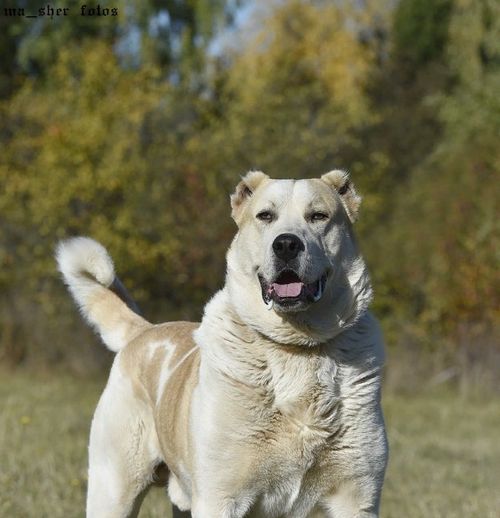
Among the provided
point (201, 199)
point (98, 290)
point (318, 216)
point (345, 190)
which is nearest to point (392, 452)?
point (98, 290)

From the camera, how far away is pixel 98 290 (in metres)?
6.34

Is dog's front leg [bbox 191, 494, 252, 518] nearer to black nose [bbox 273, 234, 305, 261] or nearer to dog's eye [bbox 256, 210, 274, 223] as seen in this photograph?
black nose [bbox 273, 234, 305, 261]

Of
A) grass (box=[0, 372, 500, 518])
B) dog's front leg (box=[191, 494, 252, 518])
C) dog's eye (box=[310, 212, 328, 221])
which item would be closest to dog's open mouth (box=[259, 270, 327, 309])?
dog's eye (box=[310, 212, 328, 221])

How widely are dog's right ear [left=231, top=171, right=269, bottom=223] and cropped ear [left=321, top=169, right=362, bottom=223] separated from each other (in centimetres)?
28

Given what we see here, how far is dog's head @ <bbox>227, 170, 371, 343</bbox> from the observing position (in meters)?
4.73

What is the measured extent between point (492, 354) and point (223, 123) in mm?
8425

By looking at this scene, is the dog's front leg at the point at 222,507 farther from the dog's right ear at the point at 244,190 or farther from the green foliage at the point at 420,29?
the green foliage at the point at 420,29

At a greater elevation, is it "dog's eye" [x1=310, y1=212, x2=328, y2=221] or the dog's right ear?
the dog's right ear

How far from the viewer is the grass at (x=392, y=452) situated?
300 inches

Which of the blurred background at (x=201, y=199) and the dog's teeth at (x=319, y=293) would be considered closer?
the dog's teeth at (x=319, y=293)

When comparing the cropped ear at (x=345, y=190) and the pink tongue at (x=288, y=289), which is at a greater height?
the cropped ear at (x=345, y=190)

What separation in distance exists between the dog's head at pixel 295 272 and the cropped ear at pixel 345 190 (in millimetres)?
91

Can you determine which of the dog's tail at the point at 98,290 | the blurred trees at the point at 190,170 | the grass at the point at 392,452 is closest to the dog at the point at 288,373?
the dog's tail at the point at 98,290

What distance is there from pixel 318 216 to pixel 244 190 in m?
0.46
